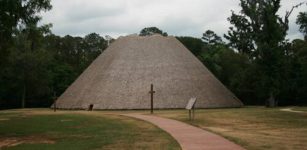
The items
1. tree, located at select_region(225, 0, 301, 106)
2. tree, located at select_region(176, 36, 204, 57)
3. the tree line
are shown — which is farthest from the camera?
tree, located at select_region(176, 36, 204, 57)

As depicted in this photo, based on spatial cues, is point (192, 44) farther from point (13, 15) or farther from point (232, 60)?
point (13, 15)

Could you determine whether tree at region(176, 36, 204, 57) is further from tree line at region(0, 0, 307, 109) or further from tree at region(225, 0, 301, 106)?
tree at region(225, 0, 301, 106)

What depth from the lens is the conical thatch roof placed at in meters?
56.7

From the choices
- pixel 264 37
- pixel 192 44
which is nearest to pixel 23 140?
pixel 264 37

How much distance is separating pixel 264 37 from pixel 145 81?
15725mm

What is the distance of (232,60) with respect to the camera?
76.4 metres

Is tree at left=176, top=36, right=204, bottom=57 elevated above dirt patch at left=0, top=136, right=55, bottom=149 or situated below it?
above

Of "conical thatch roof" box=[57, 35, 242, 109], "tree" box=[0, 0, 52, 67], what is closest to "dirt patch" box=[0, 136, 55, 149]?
"tree" box=[0, 0, 52, 67]

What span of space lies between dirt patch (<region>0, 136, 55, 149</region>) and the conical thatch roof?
33.5 metres

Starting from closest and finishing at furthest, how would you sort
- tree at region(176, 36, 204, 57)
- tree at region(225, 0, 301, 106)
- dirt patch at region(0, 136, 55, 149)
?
dirt patch at region(0, 136, 55, 149)
tree at region(225, 0, 301, 106)
tree at region(176, 36, 204, 57)

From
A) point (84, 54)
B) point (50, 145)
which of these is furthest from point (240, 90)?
point (50, 145)

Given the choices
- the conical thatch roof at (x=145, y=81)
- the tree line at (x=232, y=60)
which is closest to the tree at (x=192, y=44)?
the tree line at (x=232, y=60)

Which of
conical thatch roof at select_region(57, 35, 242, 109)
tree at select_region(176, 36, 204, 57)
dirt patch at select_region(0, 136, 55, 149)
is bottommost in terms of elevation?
Result: dirt patch at select_region(0, 136, 55, 149)

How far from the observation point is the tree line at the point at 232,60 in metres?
25.2
